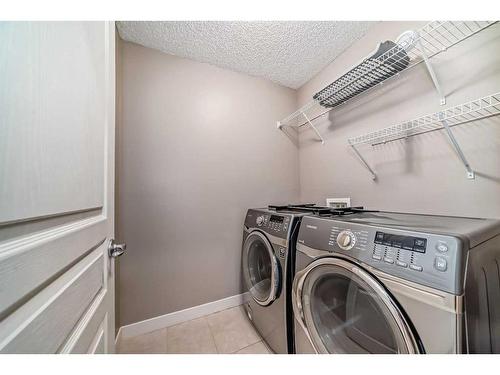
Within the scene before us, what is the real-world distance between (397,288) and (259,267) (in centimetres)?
104

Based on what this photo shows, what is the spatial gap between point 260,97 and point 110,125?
157 centimetres

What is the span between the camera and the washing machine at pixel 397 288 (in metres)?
0.55

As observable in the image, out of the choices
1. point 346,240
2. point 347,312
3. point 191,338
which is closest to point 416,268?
point 346,240

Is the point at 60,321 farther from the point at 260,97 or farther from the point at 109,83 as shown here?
the point at 260,97

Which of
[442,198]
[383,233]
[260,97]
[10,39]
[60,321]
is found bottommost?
[60,321]

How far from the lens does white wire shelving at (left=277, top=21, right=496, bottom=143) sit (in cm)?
97

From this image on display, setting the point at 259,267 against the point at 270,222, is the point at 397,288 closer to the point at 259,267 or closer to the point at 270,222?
the point at 270,222

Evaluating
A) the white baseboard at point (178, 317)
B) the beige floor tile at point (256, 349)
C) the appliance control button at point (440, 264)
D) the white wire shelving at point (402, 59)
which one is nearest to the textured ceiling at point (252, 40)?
the white wire shelving at point (402, 59)

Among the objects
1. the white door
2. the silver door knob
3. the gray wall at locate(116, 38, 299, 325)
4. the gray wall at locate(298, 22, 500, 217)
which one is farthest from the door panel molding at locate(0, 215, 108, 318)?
the gray wall at locate(298, 22, 500, 217)

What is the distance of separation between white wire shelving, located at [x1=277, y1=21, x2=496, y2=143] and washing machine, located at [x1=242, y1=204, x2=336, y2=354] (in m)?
0.99

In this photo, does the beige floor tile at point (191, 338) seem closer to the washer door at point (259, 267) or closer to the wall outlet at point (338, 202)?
the washer door at point (259, 267)
